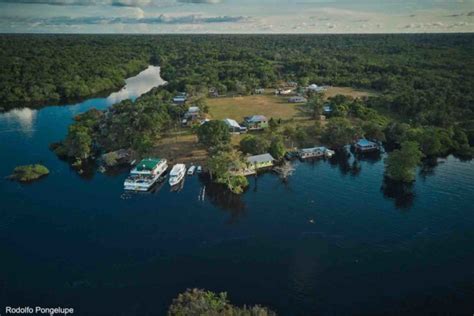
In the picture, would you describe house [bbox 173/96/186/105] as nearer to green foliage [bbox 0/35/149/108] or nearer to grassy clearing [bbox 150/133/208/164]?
grassy clearing [bbox 150/133/208/164]

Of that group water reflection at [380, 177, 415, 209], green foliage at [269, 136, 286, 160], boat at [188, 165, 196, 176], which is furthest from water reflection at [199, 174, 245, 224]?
water reflection at [380, 177, 415, 209]

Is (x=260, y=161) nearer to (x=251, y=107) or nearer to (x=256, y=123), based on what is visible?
(x=256, y=123)

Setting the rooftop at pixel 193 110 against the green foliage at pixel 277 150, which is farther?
the rooftop at pixel 193 110

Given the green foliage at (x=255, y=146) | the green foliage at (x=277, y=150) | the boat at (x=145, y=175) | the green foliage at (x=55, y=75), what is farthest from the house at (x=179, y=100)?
the green foliage at (x=277, y=150)

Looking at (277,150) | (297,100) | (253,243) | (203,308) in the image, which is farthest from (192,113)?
(203,308)

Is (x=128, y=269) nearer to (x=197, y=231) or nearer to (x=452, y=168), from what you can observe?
(x=197, y=231)

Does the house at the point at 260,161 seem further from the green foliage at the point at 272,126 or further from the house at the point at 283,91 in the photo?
the house at the point at 283,91

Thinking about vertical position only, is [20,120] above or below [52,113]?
below
